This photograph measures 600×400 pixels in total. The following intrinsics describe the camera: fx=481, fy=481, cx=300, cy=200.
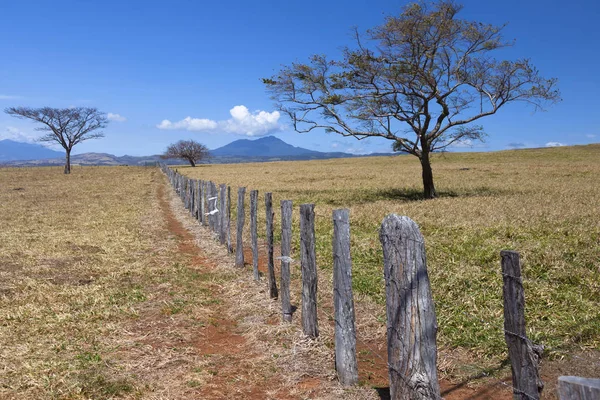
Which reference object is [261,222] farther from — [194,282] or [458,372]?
[458,372]

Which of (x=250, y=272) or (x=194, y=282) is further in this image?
(x=250, y=272)

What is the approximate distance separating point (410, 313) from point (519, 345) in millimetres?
955

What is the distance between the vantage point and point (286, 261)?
25.7 ft

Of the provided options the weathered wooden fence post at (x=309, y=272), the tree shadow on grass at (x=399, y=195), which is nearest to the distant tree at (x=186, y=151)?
the tree shadow on grass at (x=399, y=195)

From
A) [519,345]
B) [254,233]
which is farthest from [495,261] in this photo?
[519,345]

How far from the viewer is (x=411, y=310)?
415 centimetres

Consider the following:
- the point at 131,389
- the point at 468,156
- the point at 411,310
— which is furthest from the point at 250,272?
the point at 468,156

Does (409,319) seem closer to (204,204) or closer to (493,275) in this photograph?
(493,275)

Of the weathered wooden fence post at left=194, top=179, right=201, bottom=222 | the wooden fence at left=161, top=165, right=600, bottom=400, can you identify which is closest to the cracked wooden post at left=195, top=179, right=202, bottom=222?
the weathered wooden fence post at left=194, top=179, right=201, bottom=222

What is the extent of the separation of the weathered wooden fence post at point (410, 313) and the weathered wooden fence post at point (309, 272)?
2.49m

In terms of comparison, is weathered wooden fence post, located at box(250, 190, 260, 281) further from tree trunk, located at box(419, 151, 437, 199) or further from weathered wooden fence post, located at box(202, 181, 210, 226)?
tree trunk, located at box(419, 151, 437, 199)

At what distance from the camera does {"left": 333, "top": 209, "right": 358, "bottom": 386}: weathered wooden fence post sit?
552cm

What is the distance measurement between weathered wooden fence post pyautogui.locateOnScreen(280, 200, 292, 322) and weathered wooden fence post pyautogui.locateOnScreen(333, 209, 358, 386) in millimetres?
2031

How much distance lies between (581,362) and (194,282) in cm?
742
